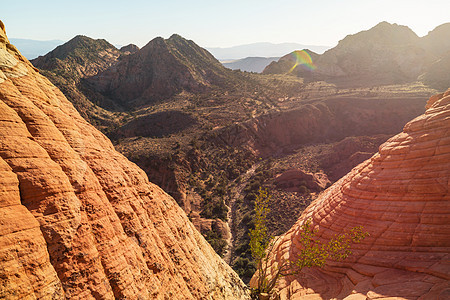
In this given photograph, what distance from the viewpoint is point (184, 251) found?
1348cm

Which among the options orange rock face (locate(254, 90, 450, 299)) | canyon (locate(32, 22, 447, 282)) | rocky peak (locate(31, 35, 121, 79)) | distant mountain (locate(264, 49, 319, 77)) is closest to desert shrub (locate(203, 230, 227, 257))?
canyon (locate(32, 22, 447, 282))

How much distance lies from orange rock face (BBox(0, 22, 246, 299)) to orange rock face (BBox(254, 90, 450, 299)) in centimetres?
891

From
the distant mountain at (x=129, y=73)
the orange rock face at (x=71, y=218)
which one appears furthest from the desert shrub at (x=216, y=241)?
the distant mountain at (x=129, y=73)

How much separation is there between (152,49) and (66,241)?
12903 cm

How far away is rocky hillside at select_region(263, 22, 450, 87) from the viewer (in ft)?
413

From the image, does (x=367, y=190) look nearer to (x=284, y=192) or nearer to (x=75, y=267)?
(x=75, y=267)

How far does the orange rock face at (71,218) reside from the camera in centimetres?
730

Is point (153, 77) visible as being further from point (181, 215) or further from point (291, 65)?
point (181, 215)

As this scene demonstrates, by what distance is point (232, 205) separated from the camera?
48.3m

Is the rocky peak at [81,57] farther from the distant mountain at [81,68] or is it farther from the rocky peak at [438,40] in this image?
the rocky peak at [438,40]

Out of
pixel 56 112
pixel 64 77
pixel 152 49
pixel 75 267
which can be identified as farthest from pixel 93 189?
pixel 152 49

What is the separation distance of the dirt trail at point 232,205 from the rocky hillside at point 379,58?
86.8 meters

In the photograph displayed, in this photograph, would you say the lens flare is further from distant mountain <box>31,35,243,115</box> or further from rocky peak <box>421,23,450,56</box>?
rocky peak <box>421,23,450,56</box>

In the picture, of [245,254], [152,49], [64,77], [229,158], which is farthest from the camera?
[152,49]
